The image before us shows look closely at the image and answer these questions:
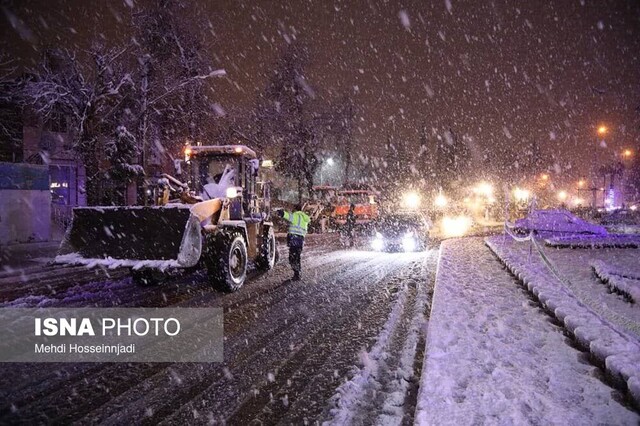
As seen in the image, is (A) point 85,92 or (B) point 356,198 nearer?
(A) point 85,92

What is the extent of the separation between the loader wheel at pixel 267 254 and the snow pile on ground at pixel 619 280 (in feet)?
28.4

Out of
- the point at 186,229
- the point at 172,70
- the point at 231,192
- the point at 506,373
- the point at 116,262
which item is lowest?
the point at 506,373

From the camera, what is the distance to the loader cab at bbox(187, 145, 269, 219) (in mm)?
10664

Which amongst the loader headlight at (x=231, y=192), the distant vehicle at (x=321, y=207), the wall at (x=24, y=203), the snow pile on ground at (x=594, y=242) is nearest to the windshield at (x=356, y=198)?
the distant vehicle at (x=321, y=207)

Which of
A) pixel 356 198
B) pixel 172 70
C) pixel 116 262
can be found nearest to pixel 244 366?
pixel 116 262

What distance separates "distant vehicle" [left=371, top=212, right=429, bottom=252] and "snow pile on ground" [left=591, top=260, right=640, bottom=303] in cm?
608

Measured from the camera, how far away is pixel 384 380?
4.60 meters

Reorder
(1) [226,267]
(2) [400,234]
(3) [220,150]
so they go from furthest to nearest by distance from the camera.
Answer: (2) [400,234], (3) [220,150], (1) [226,267]

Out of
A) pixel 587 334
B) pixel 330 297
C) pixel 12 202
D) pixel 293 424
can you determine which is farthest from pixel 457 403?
pixel 12 202

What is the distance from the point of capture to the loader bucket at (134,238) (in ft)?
25.9

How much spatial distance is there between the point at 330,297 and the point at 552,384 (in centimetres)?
490

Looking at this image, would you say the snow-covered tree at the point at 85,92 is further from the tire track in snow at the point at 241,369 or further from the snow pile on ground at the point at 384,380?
the snow pile on ground at the point at 384,380

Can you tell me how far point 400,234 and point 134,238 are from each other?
10774 mm

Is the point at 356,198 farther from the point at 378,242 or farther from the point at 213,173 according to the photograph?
the point at 213,173
